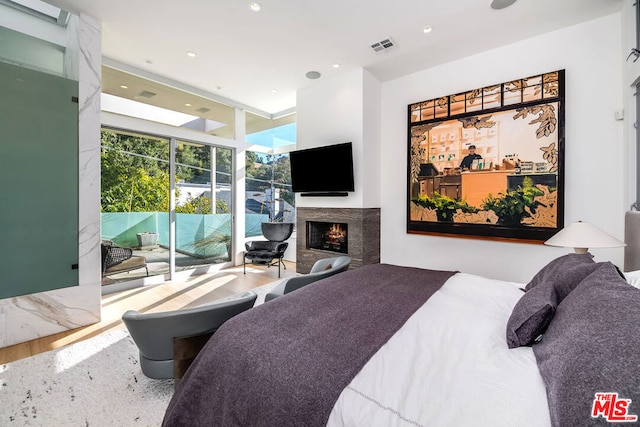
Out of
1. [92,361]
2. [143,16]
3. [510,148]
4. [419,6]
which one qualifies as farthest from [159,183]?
[510,148]

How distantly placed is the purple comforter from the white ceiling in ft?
9.85

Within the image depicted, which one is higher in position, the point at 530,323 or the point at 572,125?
the point at 572,125

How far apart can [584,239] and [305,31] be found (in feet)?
11.5

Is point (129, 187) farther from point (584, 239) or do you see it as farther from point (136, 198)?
point (584, 239)

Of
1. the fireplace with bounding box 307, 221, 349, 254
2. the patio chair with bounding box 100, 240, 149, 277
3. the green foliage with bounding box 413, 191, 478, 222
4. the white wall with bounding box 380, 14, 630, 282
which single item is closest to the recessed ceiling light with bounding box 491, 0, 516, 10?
the white wall with bounding box 380, 14, 630, 282

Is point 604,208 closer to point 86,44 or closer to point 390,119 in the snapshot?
point 390,119

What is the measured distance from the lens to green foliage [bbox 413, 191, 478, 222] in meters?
3.74

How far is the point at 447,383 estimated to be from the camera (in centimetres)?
93

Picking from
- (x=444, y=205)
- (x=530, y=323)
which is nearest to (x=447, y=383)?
(x=530, y=323)

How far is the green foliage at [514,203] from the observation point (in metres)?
3.26

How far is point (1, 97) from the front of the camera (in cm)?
258

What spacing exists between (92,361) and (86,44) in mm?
3235

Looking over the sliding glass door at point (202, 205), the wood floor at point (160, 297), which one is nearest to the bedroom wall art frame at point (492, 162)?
the wood floor at point (160, 297)

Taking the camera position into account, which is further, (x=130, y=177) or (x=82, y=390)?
(x=130, y=177)
